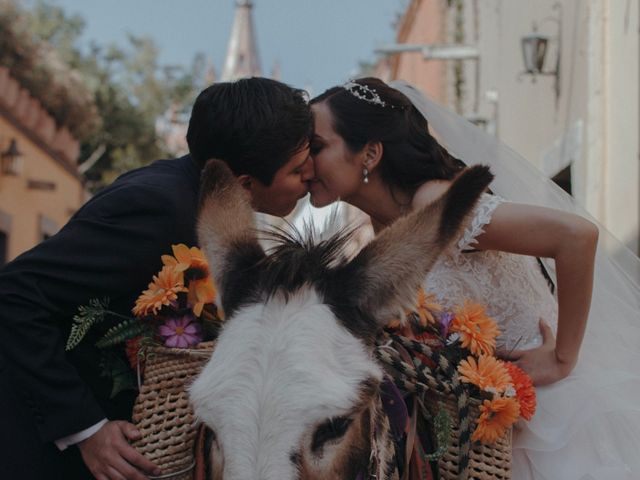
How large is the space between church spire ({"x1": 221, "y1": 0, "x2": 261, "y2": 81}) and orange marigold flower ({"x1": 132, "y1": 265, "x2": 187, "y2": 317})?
62742mm

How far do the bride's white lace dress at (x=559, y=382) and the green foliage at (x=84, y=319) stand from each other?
128 centimetres

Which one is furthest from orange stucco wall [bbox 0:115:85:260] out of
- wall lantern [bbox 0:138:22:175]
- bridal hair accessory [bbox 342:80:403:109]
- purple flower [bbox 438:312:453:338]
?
purple flower [bbox 438:312:453:338]

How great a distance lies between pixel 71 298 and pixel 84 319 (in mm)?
98

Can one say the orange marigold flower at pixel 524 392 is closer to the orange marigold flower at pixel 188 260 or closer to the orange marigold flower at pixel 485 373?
the orange marigold flower at pixel 485 373

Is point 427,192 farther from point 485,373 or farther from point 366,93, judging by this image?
point 485,373

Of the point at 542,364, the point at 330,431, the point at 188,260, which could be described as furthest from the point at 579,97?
the point at 330,431

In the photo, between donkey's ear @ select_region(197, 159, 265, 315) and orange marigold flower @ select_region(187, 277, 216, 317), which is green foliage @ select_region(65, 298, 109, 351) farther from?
donkey's ear @ select_region(197, 159, 265, 315)

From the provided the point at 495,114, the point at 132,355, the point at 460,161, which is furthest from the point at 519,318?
the point at 495,114

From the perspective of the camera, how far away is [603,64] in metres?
10.6

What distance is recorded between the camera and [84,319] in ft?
10.6

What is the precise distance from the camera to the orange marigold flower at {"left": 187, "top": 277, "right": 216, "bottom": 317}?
3227mm

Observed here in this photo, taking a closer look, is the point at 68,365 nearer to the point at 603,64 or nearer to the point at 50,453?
the point at 50,453

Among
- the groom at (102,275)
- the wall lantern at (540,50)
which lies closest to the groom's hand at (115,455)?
the groom at (102,275)

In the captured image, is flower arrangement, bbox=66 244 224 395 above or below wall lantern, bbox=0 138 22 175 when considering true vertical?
above
